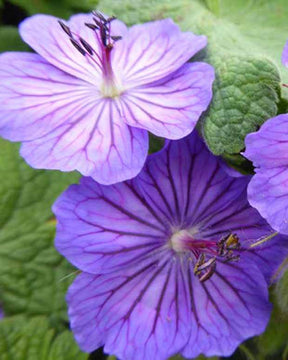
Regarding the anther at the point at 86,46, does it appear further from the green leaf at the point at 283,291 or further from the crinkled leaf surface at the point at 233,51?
the green leaf at the point at 283,291

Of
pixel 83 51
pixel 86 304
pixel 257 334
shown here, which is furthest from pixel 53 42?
pixel 257 334

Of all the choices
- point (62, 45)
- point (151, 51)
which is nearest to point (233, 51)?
point (151, 51)

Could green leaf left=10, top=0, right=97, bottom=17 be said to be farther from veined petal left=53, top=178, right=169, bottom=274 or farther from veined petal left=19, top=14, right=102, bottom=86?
veined petal left=53, top=178, right=169, bottom=274

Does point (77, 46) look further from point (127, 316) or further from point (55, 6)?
point (55, 6)

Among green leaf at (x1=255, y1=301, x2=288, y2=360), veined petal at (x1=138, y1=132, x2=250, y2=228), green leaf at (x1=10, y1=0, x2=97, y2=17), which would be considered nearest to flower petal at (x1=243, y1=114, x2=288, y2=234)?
veined petal at (x1=138, y1=132, x2=250, y2=228)

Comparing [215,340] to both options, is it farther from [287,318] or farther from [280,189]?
[280,189]
